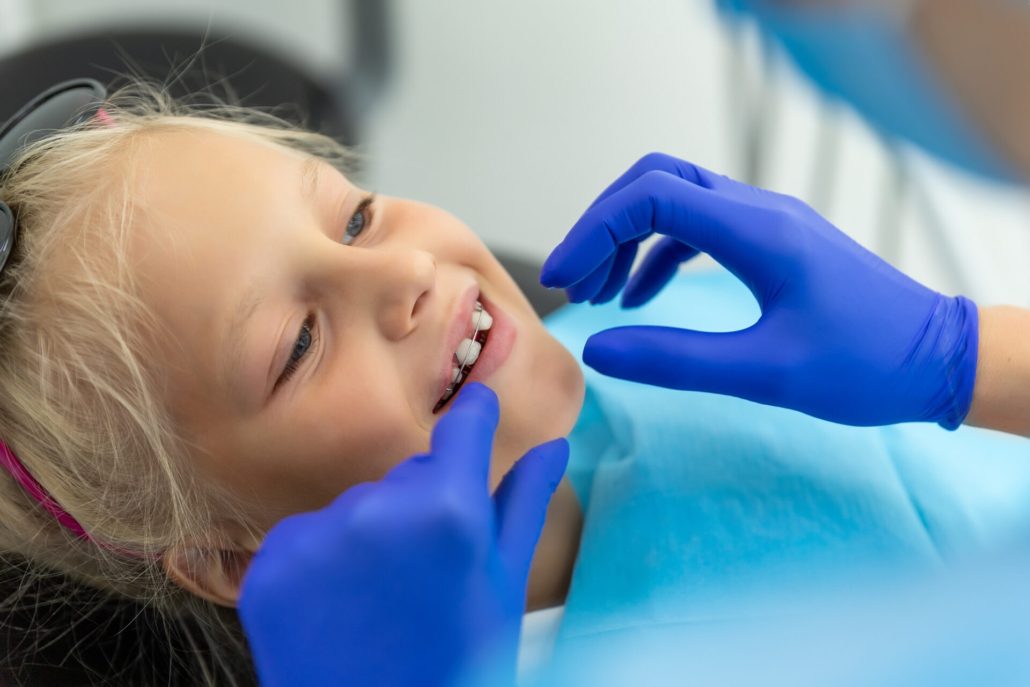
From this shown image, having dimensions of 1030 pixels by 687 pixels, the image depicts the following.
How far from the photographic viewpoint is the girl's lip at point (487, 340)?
782mm

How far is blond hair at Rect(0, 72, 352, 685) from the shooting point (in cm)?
76

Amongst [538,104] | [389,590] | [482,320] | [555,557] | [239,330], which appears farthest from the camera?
[538,104]

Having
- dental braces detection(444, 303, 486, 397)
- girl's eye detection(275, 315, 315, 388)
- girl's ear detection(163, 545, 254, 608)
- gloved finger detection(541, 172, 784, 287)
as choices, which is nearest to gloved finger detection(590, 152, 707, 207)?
gloved finger detection(541, 172, 784, 287)

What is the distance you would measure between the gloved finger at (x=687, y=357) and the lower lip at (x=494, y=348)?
2.7 inches

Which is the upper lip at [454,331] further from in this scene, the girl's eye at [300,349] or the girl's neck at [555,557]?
the girl's neck at [555,557]

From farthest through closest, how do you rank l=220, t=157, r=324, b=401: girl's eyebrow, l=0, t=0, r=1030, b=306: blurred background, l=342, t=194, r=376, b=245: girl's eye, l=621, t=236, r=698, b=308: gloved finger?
1. l=0, t=0, r=1030, b=306: blurred background
2. l=621, t=236, r=698, b=308: gloved finger
3. l=342, t=194, r=376, b=245: girl's eye
4. l=220, t=157, r=324, b=401: girl's eyebrow

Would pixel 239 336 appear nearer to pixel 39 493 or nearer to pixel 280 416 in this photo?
pixel 280 416

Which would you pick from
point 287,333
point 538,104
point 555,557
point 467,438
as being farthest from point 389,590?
point 538,104

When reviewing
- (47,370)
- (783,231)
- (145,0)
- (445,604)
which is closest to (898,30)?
(783,231)

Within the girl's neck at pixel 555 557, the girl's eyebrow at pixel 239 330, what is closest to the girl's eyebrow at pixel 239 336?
the girl's eyebrow at pixel 239 330

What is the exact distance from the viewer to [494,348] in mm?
810

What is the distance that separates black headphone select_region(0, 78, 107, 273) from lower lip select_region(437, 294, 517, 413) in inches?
15.8

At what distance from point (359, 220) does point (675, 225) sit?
0.89 ft

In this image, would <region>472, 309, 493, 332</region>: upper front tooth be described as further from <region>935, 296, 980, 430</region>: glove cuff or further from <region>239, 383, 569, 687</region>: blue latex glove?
<region>935, 296, 980, 430</region>: glove cuff
